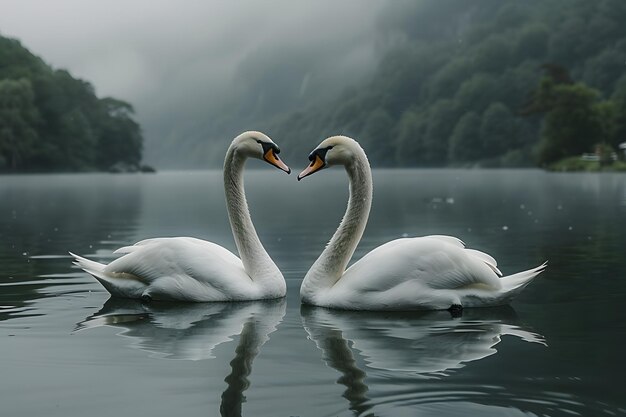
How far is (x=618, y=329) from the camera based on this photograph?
27.0 feet

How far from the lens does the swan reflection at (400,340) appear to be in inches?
258

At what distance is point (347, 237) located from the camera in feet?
32.4

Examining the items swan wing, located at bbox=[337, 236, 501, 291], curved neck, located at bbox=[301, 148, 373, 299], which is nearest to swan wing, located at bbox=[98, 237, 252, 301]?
curved neck, located at bbox=[301, 148, 373, 299]

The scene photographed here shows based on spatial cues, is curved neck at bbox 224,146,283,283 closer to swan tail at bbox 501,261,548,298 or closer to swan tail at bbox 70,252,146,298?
swan tail at bbox 70,252,146,298

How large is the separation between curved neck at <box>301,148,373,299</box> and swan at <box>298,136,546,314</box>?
11 millimetres

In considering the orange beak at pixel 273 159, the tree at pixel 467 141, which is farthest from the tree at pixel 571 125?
the orange beak at pixel 273 159

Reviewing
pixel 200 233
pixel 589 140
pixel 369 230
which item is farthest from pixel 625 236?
pixel 589 140

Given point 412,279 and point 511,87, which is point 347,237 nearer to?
point 412,279

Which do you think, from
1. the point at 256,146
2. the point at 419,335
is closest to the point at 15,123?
the point at 256,146

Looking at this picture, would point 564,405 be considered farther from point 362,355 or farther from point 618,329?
point 618,329

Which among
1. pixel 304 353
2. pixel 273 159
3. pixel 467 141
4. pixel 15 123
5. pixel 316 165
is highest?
pixel 467 141

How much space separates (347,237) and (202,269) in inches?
63.1

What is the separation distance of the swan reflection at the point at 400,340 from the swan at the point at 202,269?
0.83m

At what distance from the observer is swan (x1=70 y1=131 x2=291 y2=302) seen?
9773 mm
